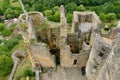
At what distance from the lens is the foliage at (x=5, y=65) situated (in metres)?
33.2

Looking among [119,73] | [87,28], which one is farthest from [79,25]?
[119,73]

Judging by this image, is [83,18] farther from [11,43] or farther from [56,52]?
[11,43]

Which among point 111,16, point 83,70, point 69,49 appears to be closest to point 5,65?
point 83,70

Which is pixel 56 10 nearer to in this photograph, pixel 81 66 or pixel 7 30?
pixel 7 30

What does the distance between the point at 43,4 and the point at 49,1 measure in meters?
2.19

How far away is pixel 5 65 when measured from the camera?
3350 cm

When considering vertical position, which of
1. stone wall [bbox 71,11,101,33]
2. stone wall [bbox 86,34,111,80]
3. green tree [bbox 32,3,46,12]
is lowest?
green tree [bbox 32,3,46,12]

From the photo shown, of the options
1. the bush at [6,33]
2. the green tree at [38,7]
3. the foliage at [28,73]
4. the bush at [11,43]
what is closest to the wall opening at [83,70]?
the foliage at [28,73]

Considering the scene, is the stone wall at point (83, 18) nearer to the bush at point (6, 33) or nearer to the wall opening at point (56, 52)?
the wall opening at point (56, 52)

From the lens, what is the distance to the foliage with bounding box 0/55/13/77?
109 feet

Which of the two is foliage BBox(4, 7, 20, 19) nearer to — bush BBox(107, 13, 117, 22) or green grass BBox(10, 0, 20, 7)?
green grass BBox(10, 0, 20, 7)

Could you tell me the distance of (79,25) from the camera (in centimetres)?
2778

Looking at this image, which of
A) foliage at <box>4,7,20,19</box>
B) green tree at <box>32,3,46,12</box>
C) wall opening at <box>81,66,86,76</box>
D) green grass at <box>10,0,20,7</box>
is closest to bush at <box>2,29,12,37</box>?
foliage at <box>4,7,20,19</box>

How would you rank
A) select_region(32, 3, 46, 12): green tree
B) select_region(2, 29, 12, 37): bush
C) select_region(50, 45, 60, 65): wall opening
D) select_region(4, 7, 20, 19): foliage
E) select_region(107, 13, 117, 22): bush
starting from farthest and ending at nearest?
select_region(4, 7, 20, 19): foliage < select_region(32, 3, 46, 12): green tree < select_region(107, 13, 117, 22): bush < select_region(2, 29, 12, 37): bush < select_region(50, 45, 60, 65): wall opening
